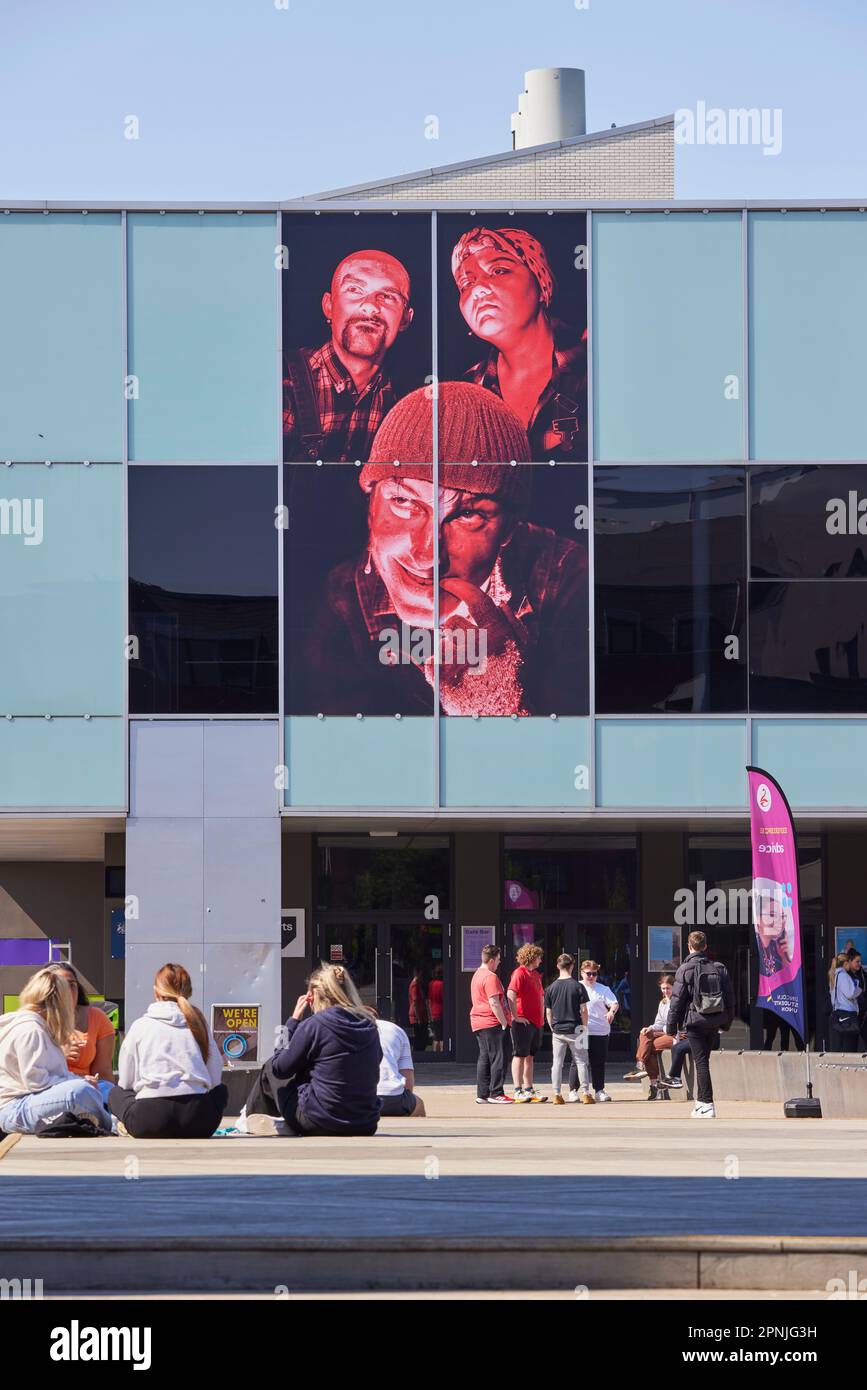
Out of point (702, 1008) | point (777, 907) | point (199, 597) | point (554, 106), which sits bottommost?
point (702, 1008)

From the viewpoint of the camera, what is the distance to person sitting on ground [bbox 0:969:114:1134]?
1109 cm

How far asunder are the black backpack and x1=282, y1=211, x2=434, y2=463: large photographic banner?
32.2ft

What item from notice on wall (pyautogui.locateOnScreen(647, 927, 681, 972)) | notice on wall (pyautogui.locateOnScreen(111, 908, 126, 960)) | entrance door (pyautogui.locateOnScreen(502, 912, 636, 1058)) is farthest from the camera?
entrance door (pyautogui.locateOnScreen(502, 912, 636, 1058))

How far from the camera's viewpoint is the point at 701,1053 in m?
17.8

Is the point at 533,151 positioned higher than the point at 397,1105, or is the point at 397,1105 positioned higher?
the point at 533,151

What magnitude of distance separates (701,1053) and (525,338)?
36.7 feet

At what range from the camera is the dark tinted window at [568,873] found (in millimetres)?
28578

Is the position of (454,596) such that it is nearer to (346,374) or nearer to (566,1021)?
(346,374)

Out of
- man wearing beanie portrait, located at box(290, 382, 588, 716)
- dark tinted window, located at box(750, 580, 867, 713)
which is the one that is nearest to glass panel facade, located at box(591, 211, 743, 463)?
man wearing beanie portrait, located at box(290, 382, 588, 716)

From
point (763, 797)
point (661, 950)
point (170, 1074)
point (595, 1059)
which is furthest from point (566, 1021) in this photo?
point (170, 1074)

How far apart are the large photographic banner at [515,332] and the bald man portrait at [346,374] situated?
799mm

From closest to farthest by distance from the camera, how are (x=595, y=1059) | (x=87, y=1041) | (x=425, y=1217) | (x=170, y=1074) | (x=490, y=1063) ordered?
(x=425, y=1217), (x=170, y=1074), (x=87, y=1041), (x=490, y=1063), (x=595, y=1059)

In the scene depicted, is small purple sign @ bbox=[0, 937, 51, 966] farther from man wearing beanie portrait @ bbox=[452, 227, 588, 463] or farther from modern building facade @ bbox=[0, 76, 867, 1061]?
man wearing beanie portrait @ bbox=[452, 227, 588, 463]

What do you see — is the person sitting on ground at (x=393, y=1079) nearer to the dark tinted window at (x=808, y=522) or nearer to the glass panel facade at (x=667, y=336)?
the dark tinted window at (x=808, y=522)
